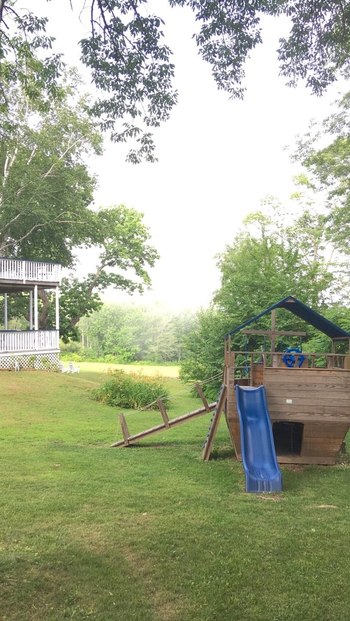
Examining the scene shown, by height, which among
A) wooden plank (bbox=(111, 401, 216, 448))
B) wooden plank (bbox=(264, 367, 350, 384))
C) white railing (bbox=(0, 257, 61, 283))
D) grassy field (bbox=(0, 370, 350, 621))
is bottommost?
grassy field (bbox=(0, 370, 350, 621))

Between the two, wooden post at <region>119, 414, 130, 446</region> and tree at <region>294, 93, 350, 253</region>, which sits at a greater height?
tree at <region>294, 93, 350, 253</region>

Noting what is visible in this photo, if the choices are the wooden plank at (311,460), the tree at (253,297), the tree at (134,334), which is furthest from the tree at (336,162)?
the tree at (134,334)

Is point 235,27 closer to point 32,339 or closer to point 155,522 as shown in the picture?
point 155,522

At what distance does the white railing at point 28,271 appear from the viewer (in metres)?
23.7

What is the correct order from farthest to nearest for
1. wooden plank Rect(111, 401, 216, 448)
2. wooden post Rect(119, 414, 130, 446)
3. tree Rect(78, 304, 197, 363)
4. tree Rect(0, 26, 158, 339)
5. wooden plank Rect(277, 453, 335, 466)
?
tree Rect(78, 304, 197, 363) < tree Rect(0, 26, 158, 339) < wooden post Rect(119, 414, 130, 446) < wooden plank Rect(111, 401, 216, 448) < wooden plank Rect(277, 453, 335, 466)

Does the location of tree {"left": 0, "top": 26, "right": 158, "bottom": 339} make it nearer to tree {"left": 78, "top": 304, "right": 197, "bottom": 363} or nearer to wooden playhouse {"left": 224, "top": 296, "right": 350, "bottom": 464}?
wooden playhouse {"left": 224, "top": 296, "right": 350, "bottom": 464}

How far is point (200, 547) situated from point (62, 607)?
1708 mm

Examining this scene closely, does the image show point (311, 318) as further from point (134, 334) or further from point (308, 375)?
point (134, 334)

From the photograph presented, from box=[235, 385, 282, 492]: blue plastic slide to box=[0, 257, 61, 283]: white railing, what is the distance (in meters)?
17.1

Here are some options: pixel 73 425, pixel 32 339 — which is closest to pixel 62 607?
pixel 73 425

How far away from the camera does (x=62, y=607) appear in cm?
414

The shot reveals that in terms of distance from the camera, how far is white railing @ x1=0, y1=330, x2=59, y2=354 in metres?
22.5

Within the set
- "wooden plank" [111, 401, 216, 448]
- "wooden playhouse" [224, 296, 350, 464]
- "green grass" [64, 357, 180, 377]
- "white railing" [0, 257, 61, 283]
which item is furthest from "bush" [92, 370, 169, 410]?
"green grass" [64, 357, 180, 377]

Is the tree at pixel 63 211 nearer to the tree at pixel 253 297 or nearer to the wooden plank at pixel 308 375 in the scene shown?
the tree at pixel 253 297
